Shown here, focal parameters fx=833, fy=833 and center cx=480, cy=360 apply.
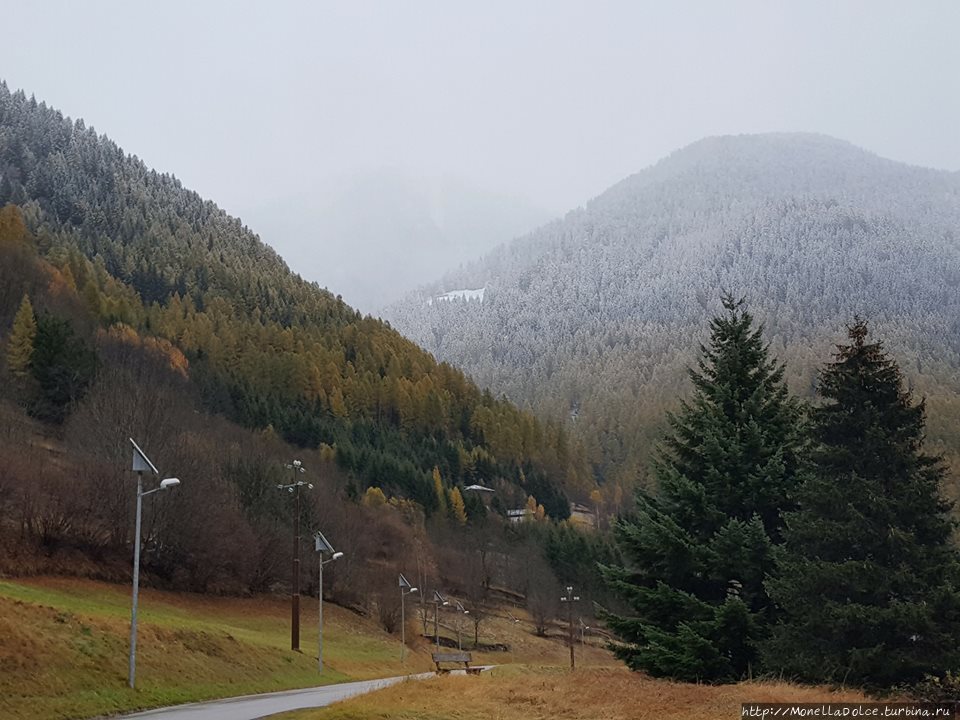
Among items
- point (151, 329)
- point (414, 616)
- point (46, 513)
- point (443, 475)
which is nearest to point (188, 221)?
point (151, 329)

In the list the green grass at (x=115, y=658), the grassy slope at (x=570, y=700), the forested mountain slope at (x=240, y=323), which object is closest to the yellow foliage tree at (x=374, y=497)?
the forested mountain slope at (x=240, y=323)

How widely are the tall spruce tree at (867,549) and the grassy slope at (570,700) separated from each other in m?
1.51

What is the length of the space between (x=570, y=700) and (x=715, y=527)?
871 cm

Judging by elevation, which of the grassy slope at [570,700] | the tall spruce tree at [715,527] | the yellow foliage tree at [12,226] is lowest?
the grassy slope at [570,700]

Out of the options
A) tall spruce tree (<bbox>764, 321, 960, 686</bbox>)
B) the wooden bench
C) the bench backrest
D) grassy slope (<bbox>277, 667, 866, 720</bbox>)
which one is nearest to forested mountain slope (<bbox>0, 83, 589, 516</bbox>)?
the bench backrest

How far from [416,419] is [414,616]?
69.9 m

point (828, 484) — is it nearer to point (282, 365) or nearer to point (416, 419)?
point (282, 365)

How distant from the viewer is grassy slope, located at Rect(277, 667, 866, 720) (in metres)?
15.8

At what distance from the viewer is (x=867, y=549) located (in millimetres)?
18594

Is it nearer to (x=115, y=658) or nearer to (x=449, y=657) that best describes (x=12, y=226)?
(x=449, y=657)

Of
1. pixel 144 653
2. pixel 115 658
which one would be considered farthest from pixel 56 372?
pixel 115 658

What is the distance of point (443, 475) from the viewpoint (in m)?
130

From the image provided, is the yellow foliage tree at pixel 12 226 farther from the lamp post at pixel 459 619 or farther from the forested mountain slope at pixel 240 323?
the lamp post at pixel 459 619

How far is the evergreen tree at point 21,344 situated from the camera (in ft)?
244
